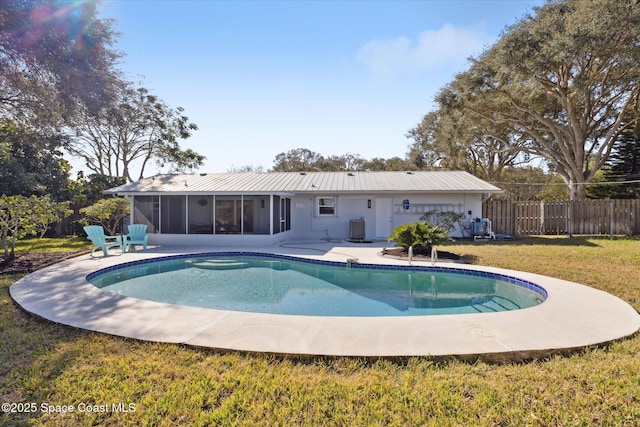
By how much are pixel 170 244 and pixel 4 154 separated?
248 inches

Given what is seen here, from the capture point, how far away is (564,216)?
15594 mm

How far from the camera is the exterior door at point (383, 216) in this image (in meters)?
14.8

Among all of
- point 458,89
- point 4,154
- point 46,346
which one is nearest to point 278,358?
point 46,346

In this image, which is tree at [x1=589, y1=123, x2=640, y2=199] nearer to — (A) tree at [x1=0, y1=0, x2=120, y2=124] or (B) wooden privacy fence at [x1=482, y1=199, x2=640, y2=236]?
(B) wooden privacy fence at [x1=482, y1=199, x2=640, y2=236]

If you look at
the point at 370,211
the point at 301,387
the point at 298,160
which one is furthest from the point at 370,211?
the point at 298,160

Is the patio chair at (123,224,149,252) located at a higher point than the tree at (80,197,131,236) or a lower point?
lower

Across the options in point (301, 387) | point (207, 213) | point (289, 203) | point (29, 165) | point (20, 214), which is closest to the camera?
point (301, 387)

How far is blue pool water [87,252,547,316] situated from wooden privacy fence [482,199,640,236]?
30.5 ft

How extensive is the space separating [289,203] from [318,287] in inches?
322

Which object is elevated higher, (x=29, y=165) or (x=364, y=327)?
(x=29, y=165)

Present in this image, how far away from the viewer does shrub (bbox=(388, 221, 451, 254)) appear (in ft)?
31.2

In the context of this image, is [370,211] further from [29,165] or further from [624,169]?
[624,169]

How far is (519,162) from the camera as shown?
88.2 ft

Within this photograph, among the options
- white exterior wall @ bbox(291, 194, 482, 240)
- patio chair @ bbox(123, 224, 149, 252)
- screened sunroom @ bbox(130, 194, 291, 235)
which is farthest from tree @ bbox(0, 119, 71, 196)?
white exterior wall @ bbox(291, 194, 482, 240)
